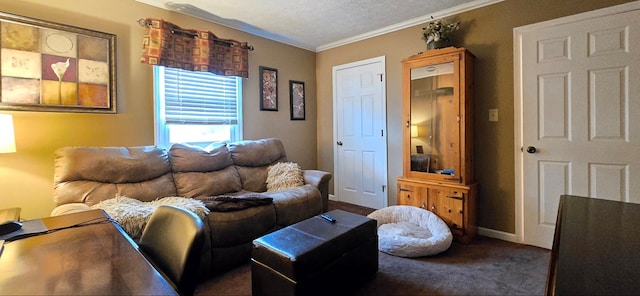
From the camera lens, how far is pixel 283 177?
10.1 feet

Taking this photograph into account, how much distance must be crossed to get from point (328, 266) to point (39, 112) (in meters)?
2.52

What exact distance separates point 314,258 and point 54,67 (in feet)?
8.28

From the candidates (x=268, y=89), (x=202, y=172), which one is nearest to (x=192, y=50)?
(x=268, y=89)


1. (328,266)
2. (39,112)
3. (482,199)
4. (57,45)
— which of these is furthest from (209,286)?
(482,199)

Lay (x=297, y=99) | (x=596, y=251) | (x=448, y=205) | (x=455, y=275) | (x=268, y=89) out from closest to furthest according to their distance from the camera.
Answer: (x=596, y=251)
(x=455, y=275)
(x=448, y=205)
(x=268, y=89)
(x=297, y=99)

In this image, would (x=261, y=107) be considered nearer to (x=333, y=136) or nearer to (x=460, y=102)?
(x=333, y=136)

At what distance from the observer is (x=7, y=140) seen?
184 centimetres

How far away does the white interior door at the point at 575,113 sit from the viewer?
7.19ft

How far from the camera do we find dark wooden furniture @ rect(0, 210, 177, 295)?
71 centimetres

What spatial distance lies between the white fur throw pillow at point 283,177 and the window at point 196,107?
733 millimetres

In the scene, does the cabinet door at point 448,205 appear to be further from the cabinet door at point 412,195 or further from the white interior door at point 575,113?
the white interior door at point 575,113

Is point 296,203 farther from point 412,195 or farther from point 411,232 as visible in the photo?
point 412,195

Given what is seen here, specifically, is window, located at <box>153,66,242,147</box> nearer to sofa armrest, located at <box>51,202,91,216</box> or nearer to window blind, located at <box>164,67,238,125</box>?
window blind, located at <box>164,67,238,125</box>

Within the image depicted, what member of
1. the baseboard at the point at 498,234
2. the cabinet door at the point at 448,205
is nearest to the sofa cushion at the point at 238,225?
the cabinet door at the point at 448,205
